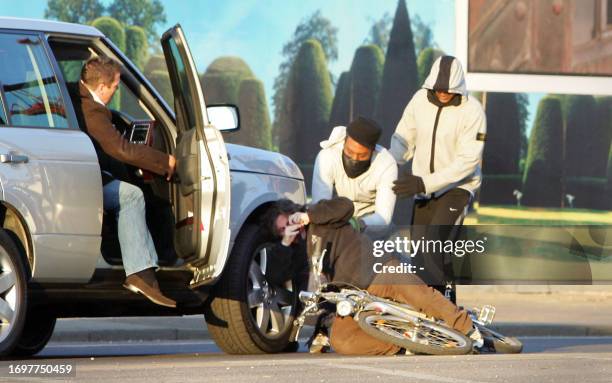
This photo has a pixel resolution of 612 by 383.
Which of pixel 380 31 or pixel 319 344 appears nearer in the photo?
pixel 319 344

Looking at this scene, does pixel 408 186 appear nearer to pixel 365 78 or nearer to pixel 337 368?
pixel 337 368

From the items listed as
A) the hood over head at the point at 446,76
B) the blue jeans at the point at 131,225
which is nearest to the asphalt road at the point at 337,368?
the blue jeans at the point at 131,225

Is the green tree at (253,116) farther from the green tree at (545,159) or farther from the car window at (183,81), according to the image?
the car window at (183,81)

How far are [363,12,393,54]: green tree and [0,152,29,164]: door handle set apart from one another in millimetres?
9926

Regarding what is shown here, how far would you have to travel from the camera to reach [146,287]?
963 centimetres

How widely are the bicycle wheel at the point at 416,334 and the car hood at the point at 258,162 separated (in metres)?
1.32

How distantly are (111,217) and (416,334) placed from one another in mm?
1986

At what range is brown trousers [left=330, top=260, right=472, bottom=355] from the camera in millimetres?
10008

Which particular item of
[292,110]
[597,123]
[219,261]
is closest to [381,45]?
[292,110]

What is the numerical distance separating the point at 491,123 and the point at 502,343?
29.9ft

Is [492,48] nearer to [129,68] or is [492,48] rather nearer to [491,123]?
[491,123]

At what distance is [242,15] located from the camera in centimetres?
1850

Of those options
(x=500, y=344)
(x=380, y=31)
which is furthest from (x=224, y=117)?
(x=380, y=31)

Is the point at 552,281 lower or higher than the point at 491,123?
lower
